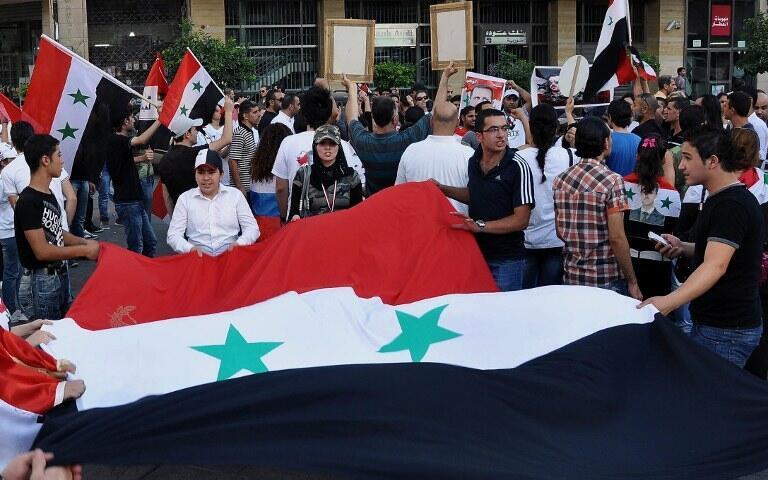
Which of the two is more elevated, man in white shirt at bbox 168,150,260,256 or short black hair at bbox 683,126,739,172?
short black hair at bbox 683,126,739,172

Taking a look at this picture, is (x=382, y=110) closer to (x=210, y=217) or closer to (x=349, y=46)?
(x=210, y=217)

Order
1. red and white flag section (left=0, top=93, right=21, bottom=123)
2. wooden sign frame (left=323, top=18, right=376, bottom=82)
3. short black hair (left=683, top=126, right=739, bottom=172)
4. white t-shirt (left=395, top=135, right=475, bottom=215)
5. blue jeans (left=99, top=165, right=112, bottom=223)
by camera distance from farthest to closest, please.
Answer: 1. blue jeans (left=99, top=165, right=112, bottom=223)
2. red and white flag section (left=0, top=93, right=21, bottom=123)
3. wooden sign frame (left=323, top=18, right=376, bottom=82)
4. white t-shirt (left=395, top=135, right=475, bottom=215)
5. short black hair (left=683, top=126, right=739, bottom=172)

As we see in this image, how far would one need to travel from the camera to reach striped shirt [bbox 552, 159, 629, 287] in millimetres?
5715

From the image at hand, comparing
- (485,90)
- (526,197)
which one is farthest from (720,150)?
(485,90)

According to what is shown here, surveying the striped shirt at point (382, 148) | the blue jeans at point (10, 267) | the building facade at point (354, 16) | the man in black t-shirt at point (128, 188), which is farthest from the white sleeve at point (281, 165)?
the building facade at point (354, 16)

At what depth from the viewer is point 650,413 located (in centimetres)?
437

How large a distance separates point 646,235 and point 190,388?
3.50 meters

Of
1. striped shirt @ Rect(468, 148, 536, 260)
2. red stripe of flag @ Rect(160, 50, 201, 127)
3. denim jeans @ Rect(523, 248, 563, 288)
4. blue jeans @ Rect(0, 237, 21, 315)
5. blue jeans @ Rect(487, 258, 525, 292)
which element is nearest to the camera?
striped shirt @ Rect(468, 148, 536, 260)

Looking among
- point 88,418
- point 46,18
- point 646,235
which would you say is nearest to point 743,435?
point 646,235

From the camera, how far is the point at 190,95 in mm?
10359

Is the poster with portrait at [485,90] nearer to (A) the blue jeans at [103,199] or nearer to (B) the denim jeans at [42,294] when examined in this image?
(B) the denim jeans at [42,294]

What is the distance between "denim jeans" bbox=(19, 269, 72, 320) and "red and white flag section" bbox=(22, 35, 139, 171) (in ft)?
4.32

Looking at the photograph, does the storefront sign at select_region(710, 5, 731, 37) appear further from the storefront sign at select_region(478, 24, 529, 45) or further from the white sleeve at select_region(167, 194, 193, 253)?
the white sleeve at select_region(167, 194, 193, 253)

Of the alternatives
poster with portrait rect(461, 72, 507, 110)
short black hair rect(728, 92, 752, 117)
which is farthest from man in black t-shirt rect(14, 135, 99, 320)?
short black hair rect(728, 92, 752, 117)
